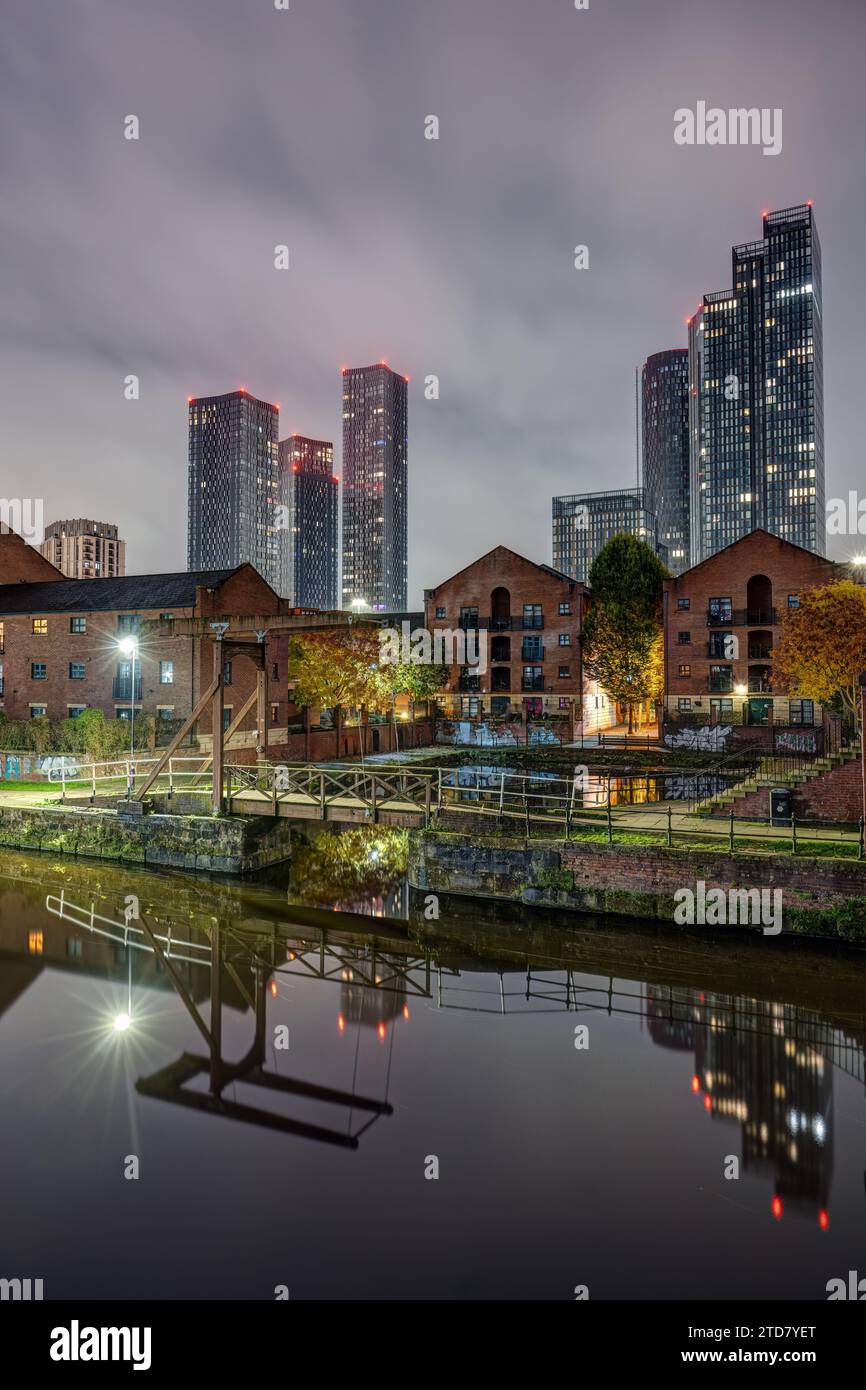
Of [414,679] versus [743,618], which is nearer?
[743,618]

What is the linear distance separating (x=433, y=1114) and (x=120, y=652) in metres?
30.4

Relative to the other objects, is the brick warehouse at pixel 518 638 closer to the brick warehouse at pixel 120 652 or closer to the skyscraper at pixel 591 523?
the brick warehouse at pixel 120 652

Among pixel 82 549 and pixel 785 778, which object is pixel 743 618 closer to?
pixel 785 778

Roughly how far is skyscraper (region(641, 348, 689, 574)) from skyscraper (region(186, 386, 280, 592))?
97.7 metres

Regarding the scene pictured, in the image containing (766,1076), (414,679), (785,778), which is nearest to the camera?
(766,1076)

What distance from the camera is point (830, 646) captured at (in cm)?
2403

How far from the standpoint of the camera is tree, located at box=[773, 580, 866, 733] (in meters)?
24.1

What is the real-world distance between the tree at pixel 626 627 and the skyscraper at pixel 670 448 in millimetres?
140567

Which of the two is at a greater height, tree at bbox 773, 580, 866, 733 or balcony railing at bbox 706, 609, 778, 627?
balcony railing at bbox 706, 609, 778, 627

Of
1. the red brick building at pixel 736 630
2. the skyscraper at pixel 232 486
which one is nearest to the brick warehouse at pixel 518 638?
the red brick building at pixel 736 630

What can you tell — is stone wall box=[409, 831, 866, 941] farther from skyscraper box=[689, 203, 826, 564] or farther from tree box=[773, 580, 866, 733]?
skyscraper box=[689, 203, 826, 564]

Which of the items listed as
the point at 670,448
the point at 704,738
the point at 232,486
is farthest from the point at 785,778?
the point at 232,486

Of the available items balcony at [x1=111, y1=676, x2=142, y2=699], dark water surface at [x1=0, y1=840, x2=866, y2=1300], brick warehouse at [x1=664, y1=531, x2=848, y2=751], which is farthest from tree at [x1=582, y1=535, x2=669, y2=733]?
dark water surface at [x1=0, y1=840, x2=866, y2=1300]

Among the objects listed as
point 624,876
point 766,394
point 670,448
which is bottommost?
point 624,876
